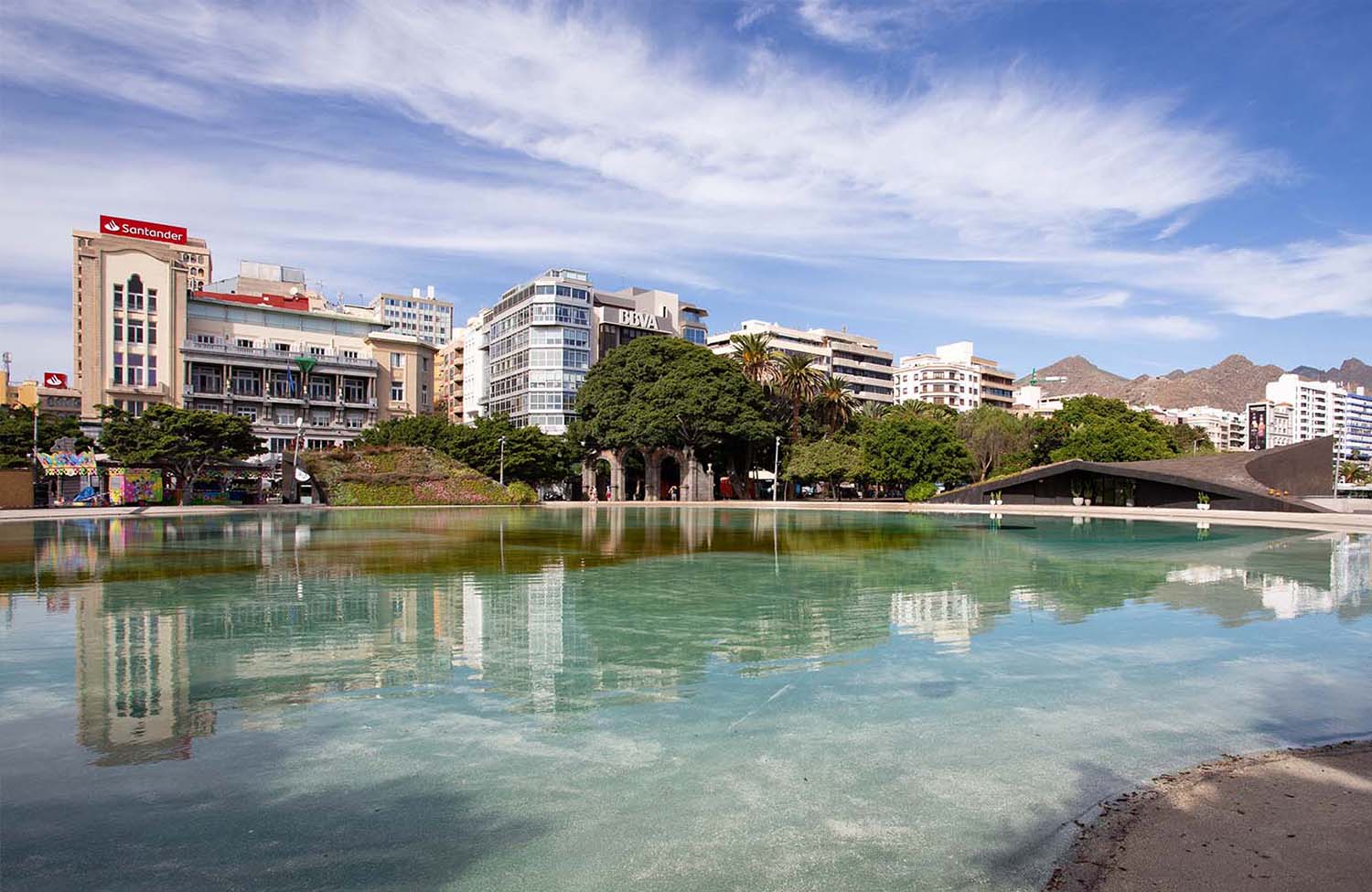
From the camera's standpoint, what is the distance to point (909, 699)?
8.53 metres

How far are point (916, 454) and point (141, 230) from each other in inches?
3068

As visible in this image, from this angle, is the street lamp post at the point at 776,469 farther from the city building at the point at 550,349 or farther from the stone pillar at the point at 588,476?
the city building at the point at 550,349

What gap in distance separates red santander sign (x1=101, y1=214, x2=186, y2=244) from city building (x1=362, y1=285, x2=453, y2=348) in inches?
2879

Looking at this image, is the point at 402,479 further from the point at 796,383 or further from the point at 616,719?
the point at 616,719

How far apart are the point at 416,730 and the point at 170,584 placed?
1181 cm

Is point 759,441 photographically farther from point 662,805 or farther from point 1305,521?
point 662,805

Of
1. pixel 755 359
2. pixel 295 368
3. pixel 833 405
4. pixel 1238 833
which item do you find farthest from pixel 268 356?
pixel 1238 833

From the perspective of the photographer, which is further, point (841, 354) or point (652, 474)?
point (841, 354)

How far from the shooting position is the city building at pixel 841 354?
121 meters

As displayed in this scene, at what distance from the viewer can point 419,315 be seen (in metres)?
164

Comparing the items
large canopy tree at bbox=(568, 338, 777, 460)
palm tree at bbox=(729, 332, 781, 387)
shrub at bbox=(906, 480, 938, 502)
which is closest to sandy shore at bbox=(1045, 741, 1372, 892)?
shrub at bbox=(906, 480, 938, 502)

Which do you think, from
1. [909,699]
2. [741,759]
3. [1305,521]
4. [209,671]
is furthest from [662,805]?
[1305,521]

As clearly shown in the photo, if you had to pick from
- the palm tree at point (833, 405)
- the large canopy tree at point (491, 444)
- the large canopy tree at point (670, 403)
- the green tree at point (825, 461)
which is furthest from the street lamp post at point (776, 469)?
the large canopy tree at point (491, 444)

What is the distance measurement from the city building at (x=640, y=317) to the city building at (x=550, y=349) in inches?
109
